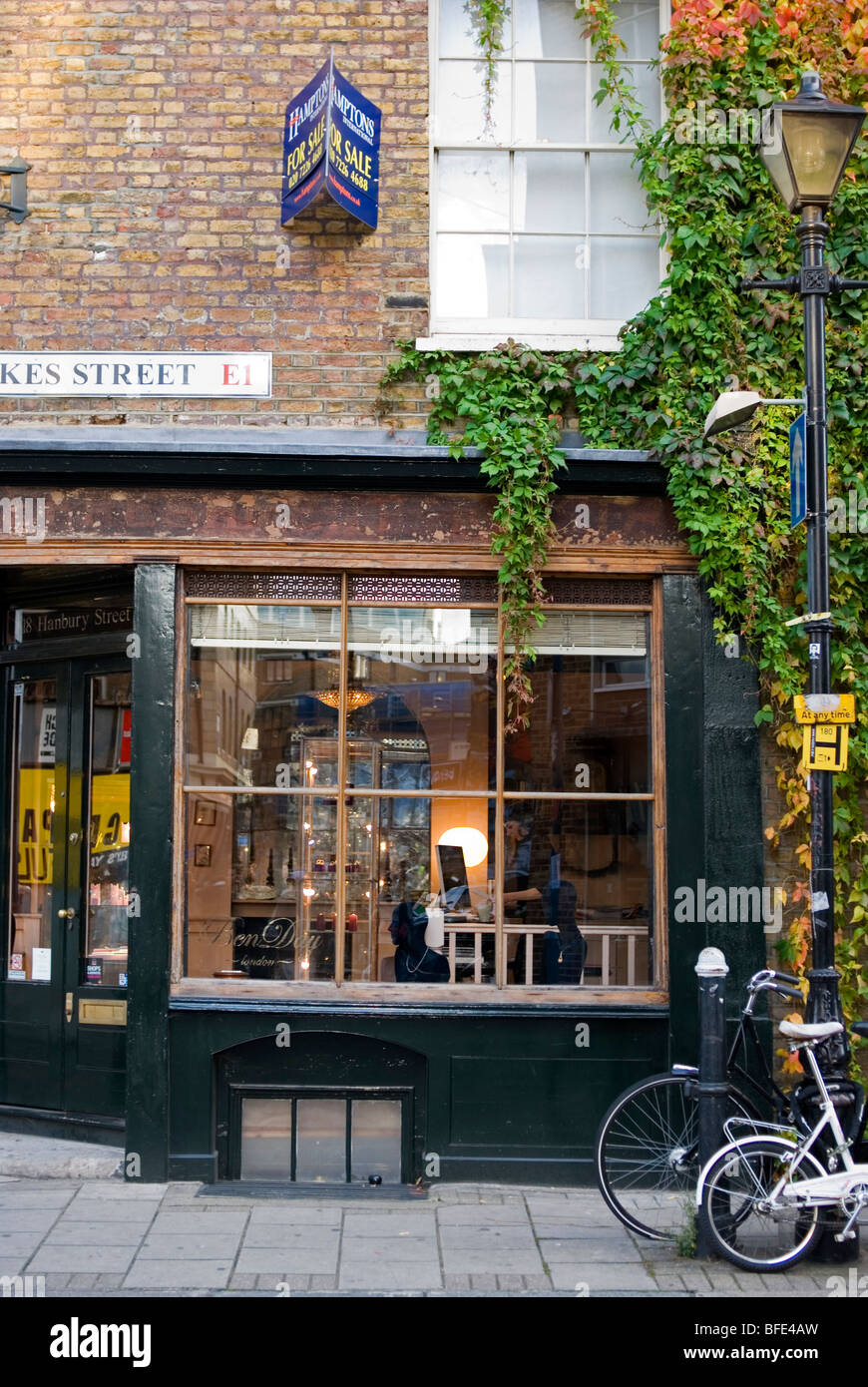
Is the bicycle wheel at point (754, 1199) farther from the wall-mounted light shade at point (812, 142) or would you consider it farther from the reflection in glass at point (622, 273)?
the reflection in glass at point (622, 273)

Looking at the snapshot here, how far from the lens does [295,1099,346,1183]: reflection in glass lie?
659 cm

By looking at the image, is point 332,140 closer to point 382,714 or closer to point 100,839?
point 382,714

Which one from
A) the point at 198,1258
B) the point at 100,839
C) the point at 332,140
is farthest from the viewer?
the point at 100,839

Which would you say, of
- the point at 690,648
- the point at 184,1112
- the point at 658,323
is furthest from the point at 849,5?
the point at 184,1112

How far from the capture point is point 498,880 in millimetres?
6820

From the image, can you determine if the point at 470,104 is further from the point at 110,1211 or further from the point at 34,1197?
the point at 34,1197

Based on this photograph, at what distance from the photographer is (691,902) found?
6.57 meters

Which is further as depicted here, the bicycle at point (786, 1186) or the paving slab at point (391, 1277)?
the bicycle at point (786, 1186)

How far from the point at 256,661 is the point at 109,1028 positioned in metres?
2.38

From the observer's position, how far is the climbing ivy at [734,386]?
6547mm

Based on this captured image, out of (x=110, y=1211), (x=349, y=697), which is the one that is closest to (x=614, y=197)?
(x=349, y=697)

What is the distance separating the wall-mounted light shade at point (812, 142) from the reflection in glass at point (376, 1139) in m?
5.05

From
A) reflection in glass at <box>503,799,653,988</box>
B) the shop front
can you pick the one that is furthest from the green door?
reflection in glass at <box>503,799,653,988</box>

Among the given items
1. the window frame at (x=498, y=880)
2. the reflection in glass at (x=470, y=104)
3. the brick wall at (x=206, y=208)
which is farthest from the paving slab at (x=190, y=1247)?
the reflection in glass at (x=470, y=104)
